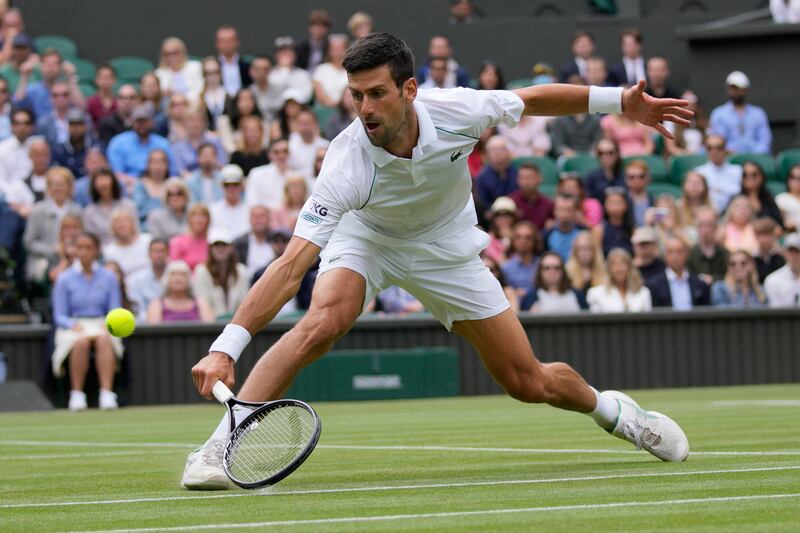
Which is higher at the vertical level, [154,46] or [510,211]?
[154,46]

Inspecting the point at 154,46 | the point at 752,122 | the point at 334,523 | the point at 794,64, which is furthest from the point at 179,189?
the point at 334,523

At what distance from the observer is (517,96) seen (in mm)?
6418

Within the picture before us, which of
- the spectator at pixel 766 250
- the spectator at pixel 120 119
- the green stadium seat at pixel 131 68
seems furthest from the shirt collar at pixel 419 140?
the green stadium seat at pixel 131 68

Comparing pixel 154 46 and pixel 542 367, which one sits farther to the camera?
pixel 154 46

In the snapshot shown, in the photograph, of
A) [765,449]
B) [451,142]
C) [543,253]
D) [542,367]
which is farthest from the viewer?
[543,253]

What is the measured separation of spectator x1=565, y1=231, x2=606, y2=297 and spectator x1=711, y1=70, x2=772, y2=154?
3907 millimetres

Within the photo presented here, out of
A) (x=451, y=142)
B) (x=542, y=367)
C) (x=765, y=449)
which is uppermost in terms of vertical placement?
(x=451, y=142)

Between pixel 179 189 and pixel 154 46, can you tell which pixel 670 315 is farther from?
pixel 154 46

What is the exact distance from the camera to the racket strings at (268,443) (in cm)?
548

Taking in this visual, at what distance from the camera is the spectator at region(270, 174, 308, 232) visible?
15.6 m

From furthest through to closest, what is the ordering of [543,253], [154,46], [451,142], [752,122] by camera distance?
1. [154,46]
2. [752,122]
3. [543,253]
4. [451,142]

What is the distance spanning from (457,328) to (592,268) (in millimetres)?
9089

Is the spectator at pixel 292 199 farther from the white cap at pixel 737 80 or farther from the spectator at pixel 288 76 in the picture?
the white cap at pixel 737 80

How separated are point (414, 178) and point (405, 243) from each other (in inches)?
17.0
